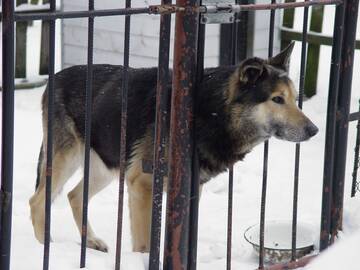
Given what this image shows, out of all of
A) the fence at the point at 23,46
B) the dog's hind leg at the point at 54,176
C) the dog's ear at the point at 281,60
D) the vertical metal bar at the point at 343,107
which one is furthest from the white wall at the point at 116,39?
the vertical metal bar at the point at 343,107

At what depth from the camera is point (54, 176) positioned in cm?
524

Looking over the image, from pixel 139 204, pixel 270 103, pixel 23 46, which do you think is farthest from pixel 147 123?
pixel 23 46

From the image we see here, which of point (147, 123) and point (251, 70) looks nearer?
point (251, 70)

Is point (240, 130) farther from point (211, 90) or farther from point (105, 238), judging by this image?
point (105, 238)

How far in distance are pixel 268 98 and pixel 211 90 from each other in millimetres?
335

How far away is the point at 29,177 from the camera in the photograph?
6.76 meters

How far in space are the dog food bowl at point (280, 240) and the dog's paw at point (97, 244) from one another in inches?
38.6

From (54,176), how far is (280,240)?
1.63 meters

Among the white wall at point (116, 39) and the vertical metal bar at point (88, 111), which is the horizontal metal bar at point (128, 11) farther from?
the white wall at point (116, 39)

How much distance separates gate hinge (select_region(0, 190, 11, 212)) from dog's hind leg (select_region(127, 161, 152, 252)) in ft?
5.28

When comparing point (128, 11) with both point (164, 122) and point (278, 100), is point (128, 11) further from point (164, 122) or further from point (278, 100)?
point (278, 100)

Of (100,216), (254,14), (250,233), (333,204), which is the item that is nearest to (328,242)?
(333,204)

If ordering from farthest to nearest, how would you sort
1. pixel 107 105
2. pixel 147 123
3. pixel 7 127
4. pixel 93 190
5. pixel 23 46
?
pixel 23 46 → pixel 93 190 → pixel 107 105 → pixel 147 123 → pixel 7 127

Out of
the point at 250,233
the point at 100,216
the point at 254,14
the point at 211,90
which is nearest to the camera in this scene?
the point at 211,90
